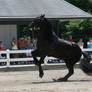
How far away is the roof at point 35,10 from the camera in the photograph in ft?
67.9

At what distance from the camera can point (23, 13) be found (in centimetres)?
2108

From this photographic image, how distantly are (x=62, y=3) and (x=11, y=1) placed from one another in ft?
10.6

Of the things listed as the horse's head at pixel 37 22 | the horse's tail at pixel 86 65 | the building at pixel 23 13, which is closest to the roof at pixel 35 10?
the building at pixel 23 13

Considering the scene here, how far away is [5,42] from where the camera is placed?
70.5 ft

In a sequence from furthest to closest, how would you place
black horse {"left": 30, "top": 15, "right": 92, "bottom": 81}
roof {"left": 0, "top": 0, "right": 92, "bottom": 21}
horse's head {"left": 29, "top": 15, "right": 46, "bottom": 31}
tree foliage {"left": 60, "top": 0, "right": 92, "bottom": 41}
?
1. tree foliage {"left": 60, "top": 0, "right": 92, "bottom": 41}
2. roof {"left": 0, "top": 0, "right": 92, "bottom": 21}
3. black horse {"left": 30, "top": 15, "right": 92, "bottom": 81}
4. horse's head {"left": 29, "top": 15, "right": 46, "bottom": 31}

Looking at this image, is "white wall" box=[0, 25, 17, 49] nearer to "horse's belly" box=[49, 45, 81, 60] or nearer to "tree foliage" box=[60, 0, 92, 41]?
"horse's belly" box=[49, 45, 81, 60]

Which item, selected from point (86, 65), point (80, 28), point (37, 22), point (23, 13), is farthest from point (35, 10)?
point (80, 28)

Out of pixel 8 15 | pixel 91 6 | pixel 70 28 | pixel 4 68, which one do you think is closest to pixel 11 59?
pixel 4 68

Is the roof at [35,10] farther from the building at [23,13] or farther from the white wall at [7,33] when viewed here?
the white wall at [7,33]

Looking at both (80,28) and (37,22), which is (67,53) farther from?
(80,28)

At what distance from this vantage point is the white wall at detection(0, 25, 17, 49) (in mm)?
21344

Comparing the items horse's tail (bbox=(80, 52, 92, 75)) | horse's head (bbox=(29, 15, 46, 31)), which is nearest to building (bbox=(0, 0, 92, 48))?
horse's head (bbox=(29, 15, 46, 31))

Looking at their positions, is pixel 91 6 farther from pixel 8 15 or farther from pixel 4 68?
pixel 4 68

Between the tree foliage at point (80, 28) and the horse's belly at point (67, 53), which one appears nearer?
the horse's belly at point (67, 53)
